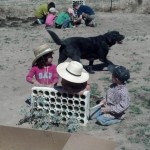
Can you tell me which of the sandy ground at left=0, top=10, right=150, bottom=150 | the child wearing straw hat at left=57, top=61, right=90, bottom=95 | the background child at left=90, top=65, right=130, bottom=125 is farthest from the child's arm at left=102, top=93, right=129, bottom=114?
the child wearing straw hat at left=57, top=61, right=90, bottom=95

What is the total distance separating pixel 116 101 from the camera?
6.08m

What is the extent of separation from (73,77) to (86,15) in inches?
335

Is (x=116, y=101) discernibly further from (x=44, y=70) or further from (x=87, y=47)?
(x=87, y=47)

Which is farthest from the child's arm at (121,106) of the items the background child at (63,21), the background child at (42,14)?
the background child at (42,14)

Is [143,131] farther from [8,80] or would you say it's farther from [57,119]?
[8,80]

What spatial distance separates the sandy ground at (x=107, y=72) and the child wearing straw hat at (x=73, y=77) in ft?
1.76

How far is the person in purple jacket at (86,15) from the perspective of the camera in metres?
14.0

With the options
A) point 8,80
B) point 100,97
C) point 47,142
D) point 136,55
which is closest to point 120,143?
point 100,97

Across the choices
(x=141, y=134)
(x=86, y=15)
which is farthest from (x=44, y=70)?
(x=86, y=15)

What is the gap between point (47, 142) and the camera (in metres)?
3.16

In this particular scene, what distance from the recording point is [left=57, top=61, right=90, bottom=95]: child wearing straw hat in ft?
19.2

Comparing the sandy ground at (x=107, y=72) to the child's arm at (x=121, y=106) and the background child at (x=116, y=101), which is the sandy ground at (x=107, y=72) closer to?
the background child at (x=116, y=101)

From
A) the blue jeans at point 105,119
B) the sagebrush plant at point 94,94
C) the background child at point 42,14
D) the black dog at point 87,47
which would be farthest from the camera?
the background child at point 42,14

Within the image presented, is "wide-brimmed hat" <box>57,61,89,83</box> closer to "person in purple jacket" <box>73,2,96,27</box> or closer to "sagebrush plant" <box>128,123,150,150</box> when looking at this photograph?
"sagebrush plant" <box>128,123,150,150</box>
